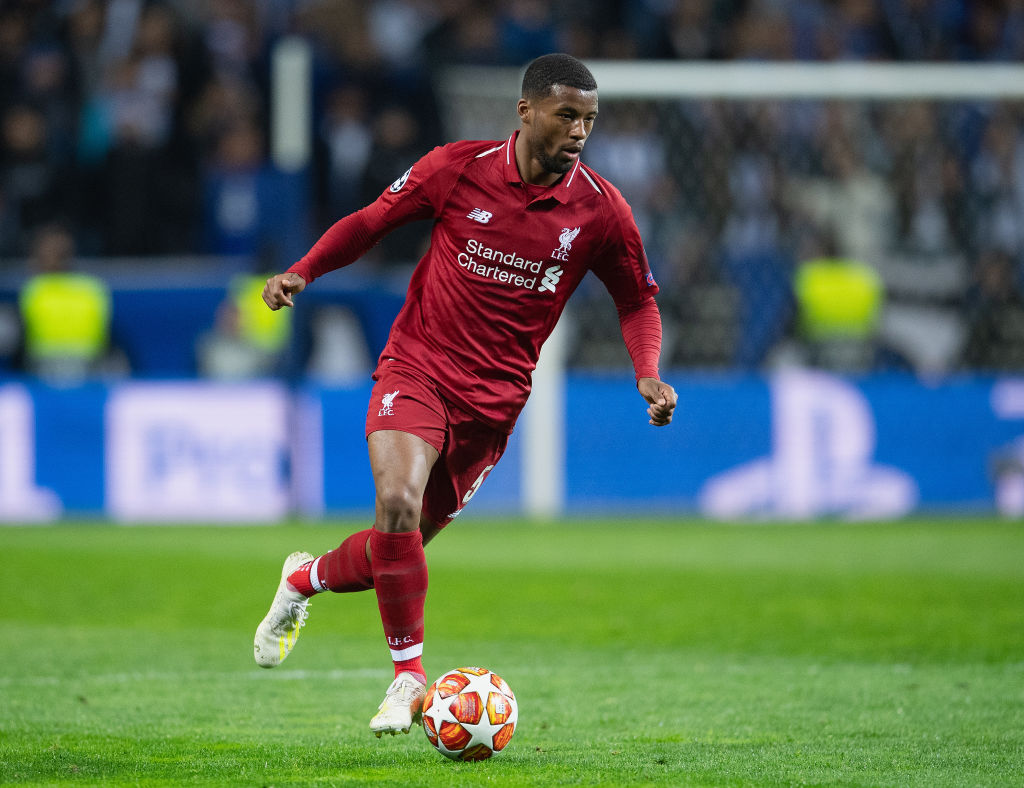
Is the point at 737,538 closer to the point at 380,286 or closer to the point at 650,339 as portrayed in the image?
the point at 380,286

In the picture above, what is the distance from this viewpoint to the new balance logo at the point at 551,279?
5.20 metres

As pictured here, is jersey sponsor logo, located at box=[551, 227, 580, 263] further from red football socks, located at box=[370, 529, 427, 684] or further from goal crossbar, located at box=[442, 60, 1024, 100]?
goal crossbar, located at box=[442, 60, 1024, 100]

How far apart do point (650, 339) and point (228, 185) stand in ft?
38.3

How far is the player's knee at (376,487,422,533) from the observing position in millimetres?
4828

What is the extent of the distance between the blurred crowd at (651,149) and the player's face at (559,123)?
914cm

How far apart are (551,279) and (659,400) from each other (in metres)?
0.59

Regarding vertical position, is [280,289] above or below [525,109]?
below

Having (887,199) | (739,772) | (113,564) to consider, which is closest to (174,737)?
(739,772)

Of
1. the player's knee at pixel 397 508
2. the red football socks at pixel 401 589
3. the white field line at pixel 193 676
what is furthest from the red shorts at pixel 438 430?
the white field line at pixel 193 676

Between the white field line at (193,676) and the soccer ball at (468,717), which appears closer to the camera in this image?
the soccer ball at (468,717)

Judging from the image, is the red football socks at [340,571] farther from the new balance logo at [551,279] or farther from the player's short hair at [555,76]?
the player's short hair at [555,76]

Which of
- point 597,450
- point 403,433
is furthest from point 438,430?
point 597,450

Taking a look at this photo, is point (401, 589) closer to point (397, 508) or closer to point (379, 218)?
point (397, 508)

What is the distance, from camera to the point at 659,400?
4.96 m
